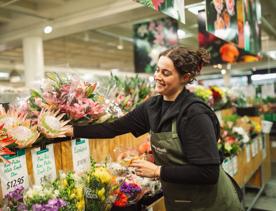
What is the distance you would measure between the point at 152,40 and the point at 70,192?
5.63 meters

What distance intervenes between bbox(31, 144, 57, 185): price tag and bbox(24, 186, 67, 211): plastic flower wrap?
0.29 metres

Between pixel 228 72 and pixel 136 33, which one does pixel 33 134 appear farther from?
pixel 228 72

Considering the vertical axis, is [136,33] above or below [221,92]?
above

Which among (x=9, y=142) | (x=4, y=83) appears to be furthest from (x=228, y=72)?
(x=9, y=142)

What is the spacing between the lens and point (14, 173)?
1506mm

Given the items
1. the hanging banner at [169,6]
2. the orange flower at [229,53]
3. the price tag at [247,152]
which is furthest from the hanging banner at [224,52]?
the hanging banner at [169,6]

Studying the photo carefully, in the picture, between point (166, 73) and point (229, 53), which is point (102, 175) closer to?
point (166, 73)

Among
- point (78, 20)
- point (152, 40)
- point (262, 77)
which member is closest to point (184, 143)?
point (78, 20)

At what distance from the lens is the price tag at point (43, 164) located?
1626 mm

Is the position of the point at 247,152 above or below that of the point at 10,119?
below

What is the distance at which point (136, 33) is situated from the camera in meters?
7.02

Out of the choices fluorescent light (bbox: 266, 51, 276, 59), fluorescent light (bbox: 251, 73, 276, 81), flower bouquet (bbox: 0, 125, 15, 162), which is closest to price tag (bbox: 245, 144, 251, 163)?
flower bouquet (bbox: 0, 125, 15, 162)

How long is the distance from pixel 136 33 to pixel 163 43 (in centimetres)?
82

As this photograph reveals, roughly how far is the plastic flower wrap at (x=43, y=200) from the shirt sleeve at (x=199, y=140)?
579 millimetres
